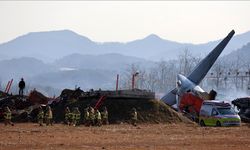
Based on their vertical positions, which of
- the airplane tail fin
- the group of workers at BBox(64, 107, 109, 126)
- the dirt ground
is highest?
the airplane tail fin

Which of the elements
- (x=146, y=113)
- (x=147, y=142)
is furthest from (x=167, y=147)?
(x=146, y=113)

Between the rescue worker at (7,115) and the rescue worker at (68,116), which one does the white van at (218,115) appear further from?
the rescue worker at (7,115)

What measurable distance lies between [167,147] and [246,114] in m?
30.9

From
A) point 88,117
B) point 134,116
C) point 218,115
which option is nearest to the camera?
point 88,117

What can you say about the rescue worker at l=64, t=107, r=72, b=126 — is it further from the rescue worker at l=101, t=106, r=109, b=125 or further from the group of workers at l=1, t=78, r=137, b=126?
the rescue worker at l=101, t=106, r=109, b=125

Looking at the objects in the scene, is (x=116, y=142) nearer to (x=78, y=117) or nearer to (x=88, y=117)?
(x=88, y=117)

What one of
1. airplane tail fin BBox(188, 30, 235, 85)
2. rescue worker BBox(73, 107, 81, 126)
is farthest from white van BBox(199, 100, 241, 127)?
airplane tail fin BBox(188, 30, 235, 85)

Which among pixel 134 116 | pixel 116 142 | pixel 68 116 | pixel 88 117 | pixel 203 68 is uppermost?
pixel 203 68

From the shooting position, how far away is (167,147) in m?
27.5

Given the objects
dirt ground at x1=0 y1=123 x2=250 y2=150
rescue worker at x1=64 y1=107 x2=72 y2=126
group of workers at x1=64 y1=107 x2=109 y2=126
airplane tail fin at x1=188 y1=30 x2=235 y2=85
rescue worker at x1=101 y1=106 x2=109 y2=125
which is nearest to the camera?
dirt ground at x1=0 y1=123 x2=250 y2=150

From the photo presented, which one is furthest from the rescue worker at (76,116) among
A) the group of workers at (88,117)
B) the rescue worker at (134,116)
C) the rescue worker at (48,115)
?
the rescue worker at (134,116)

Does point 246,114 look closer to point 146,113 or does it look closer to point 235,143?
point 146,113

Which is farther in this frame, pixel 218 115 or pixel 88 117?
pixel 218 115

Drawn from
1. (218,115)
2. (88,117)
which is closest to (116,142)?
(88,117)
